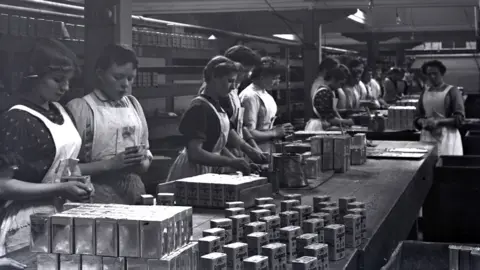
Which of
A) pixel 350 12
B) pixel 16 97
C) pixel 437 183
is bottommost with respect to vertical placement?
pixel 437 183

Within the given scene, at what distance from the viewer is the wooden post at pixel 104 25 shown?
4395mm

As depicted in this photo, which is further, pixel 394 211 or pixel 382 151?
pixel 382 151

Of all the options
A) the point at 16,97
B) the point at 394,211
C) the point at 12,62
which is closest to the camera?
the point at 16,97

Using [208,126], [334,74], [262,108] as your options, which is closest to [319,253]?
[208,126]

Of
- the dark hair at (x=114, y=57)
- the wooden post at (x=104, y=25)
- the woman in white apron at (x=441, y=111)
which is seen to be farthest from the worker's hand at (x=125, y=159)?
the woman in white apron at (x=441, y=111)

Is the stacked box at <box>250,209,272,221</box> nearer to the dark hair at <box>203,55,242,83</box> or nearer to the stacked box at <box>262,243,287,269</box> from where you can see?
the stacked box at <box>262,243,287,269</box>

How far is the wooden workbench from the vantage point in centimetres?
269

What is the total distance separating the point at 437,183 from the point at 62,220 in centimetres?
397

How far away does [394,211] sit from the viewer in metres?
3.54

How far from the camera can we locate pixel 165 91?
695 centimetres

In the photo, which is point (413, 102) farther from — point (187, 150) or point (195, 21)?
point (187, 150)

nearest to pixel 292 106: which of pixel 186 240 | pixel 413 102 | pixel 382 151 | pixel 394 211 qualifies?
pixel 413 102

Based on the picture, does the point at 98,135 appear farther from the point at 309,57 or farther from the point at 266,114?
the point at 309,57

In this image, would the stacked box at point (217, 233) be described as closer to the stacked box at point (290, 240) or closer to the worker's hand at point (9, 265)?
the stacked box at point (290, 240)
